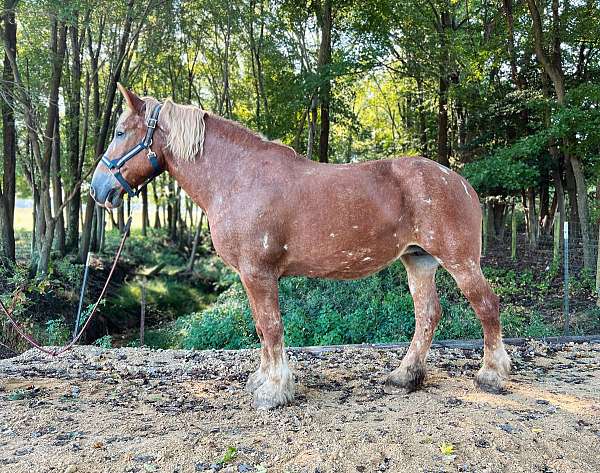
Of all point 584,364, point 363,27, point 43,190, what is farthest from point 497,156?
point 43,190

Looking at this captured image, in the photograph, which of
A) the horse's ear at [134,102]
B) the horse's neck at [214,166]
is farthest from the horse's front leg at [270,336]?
the horse's ear at [134,102]

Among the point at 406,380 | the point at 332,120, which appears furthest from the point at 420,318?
the point at 332,120

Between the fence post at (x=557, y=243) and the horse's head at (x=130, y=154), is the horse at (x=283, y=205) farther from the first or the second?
the fence post at (x=557, y=243)

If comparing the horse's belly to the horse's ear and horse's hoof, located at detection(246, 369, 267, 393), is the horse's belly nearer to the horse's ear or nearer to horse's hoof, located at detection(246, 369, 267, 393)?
horse's hoof, located at detection(246, 369, 267, 393)

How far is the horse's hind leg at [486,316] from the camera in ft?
13.4

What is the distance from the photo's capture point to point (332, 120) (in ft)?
49.1

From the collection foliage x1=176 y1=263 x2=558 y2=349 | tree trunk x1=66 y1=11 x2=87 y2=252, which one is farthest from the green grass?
foliage x1=176 y1=263 x2=558 y2=349

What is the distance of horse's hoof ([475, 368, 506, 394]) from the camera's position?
4172 mm

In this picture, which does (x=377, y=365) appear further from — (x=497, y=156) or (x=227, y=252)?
(x=497, y=156)

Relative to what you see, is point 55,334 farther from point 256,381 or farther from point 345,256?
point 345,256

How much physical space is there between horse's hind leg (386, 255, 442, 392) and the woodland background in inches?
111

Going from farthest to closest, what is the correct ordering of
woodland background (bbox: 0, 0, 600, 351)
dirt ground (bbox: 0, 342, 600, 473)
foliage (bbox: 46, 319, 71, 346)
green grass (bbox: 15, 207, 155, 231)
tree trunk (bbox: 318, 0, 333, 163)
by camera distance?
green grass (bbox: 15, 207, 155, 231)
tree trunk (bbox: 318, 0, 333, 163)
woodland background (bbox: 0, 0, 600, 351)
foliage (bbox: 46, 319, 71, 346)
dirt ground (bbox: 0, 342, 600, 473)

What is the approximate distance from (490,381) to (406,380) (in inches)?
28.3

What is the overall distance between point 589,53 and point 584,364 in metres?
9.81
